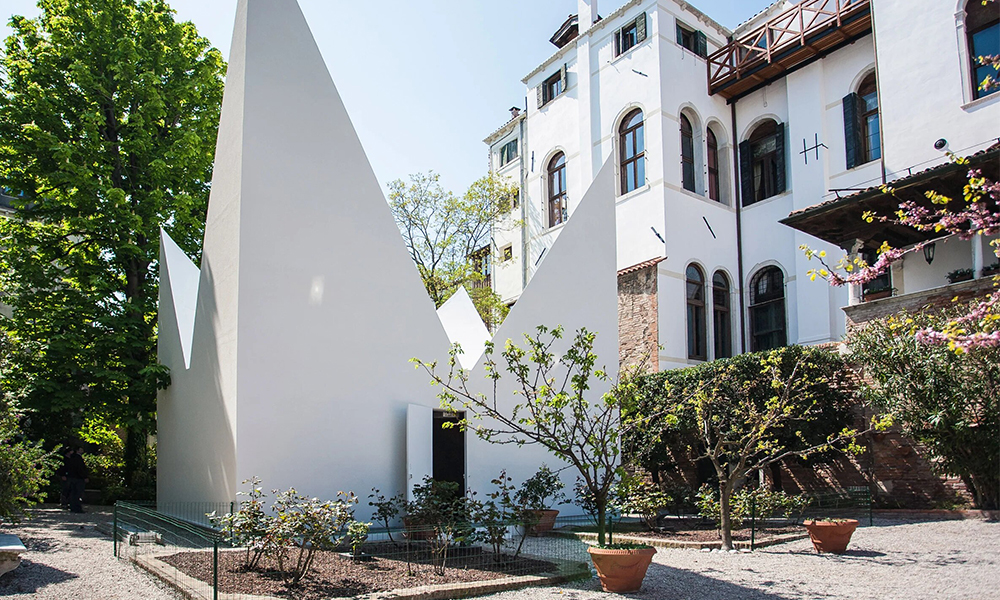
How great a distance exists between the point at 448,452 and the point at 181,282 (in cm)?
661

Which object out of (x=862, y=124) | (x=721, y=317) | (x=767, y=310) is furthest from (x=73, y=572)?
(x=862, y=124)

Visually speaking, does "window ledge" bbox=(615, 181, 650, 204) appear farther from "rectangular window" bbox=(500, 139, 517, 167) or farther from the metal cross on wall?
"rectangular window" bbox=(500, 139, 517, 167)

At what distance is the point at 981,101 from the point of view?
47.3 feet

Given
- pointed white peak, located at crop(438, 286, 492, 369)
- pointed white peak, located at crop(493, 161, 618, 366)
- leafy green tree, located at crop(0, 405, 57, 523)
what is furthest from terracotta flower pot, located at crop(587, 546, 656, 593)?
leafy green tree, located at crop(0, 405, 57, 523)

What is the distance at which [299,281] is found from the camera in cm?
1043

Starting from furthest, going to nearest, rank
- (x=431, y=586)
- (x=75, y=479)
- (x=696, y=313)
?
(x=696, y=313)
(x=75, y=479)
(x=431, y=586)

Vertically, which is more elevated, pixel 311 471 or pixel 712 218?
pixel 712 218

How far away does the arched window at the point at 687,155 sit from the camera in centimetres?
1975

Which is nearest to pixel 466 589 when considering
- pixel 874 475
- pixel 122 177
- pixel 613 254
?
pixel 613 254

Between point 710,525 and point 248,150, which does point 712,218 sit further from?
point 248,150

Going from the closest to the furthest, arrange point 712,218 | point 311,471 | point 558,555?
point 558,555, point 311,471, point 712,218

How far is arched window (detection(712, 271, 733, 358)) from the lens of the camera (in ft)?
64.1

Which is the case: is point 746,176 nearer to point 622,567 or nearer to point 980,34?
point 980,34

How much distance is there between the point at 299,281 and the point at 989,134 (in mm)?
13849
